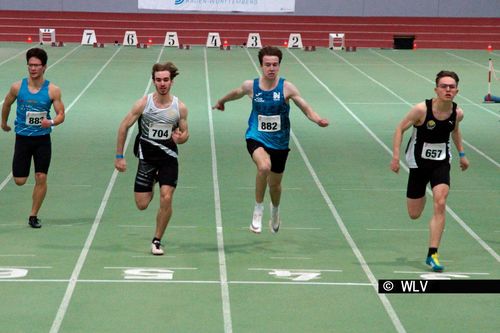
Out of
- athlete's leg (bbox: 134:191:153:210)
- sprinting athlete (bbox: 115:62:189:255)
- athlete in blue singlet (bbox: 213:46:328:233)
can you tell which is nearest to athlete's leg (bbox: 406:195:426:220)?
athlete in blue singlet (bbox: 213:46:328:233)

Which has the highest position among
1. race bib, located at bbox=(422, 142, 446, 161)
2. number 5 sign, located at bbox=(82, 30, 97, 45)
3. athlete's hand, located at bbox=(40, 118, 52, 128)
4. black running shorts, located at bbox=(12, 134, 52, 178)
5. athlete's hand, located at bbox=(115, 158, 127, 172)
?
race bib, located at bbox=(422, 142, 446, 161)

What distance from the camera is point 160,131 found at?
11062mm

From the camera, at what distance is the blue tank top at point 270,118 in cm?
1166

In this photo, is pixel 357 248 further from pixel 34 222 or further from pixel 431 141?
pixel 34 222

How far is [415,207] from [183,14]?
35.5m

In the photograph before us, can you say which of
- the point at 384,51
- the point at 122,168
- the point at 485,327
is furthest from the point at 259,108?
the point at 384,51

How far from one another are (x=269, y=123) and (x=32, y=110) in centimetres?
266

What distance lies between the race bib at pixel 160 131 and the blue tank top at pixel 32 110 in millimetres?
1812

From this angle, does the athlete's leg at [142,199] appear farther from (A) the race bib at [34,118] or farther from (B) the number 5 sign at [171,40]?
(B) the number 5 sign at [171,40]

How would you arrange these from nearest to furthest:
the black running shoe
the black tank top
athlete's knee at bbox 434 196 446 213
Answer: athlete's knee at bbox 434 196 446 213 → the black tank top → the black running shoe

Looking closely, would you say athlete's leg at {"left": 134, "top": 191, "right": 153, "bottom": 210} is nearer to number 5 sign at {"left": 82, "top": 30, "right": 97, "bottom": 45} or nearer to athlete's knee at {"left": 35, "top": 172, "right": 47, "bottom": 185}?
athlete's knee at {"left": 35, "top": 172, "right": 47, "bottom": 185}

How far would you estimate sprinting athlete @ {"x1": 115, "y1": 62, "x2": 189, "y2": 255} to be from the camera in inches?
431

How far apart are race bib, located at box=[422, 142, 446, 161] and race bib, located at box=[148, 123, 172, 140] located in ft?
8.17

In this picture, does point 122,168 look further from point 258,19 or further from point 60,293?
point 258,19
